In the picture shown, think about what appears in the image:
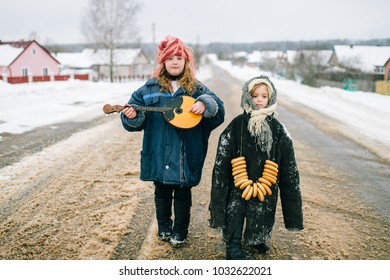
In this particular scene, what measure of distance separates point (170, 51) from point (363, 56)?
1424 centimetres

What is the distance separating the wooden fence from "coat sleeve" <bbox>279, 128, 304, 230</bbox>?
516 inches

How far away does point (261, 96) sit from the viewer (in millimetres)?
2592

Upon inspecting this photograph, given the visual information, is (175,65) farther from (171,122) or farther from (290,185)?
(290,185)

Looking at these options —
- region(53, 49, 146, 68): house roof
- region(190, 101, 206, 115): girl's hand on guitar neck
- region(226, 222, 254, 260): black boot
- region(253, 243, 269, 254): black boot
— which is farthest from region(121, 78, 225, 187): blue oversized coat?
region(53, 49, 146, 68): house roof

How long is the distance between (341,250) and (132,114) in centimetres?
205

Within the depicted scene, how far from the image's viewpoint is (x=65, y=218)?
3.43 metres

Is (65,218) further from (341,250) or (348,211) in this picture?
(348,211)

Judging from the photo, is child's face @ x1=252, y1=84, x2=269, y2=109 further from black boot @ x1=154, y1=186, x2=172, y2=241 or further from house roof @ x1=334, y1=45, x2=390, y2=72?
house roof @ x1=334, y1=45, x2=390, y2=72

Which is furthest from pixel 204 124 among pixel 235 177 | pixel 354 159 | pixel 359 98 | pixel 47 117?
pixel 359 98

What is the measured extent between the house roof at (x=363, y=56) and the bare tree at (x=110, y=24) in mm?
15694

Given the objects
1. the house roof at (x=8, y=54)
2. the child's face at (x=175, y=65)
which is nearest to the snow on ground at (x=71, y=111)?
the house roof at (x=8, y=54)

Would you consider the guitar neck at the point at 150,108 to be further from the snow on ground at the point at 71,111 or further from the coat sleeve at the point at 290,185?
the snow on ground at the point at 71,111

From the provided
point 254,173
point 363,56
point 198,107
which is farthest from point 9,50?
point 363,56

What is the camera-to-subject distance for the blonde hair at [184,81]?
2.77m
